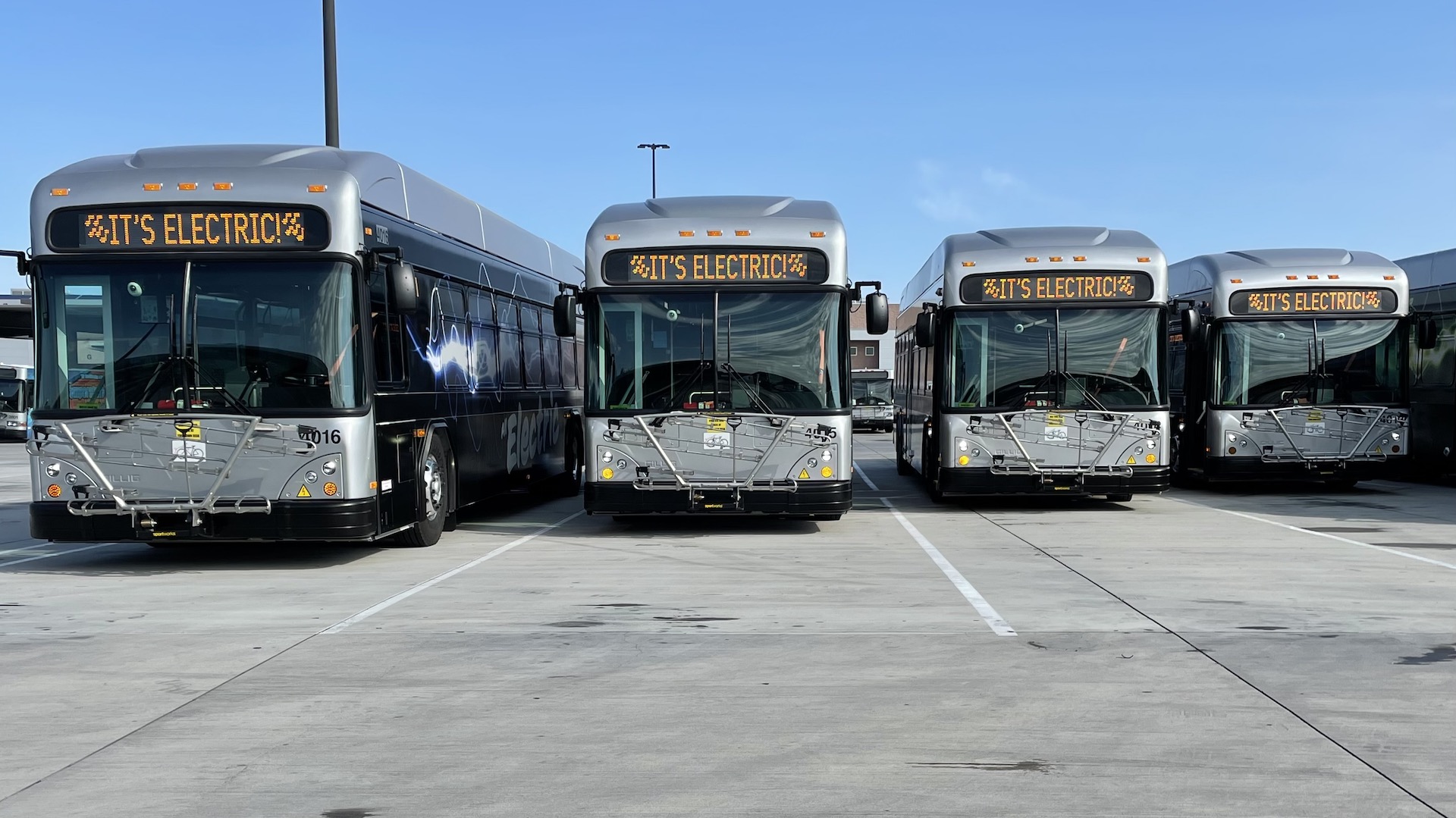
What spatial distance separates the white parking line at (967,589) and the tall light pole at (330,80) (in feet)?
27.9

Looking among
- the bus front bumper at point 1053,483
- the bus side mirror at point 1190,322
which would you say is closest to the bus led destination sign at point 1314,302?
the bus side mirror at point 1190,322

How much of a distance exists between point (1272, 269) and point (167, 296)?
14.8 metres

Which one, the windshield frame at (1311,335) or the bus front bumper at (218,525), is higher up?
the windshield frame at (1311,335)

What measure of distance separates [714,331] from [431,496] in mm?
3359

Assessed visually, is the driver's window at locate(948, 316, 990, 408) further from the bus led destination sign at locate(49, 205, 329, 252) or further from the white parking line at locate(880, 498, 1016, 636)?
the bus led destination sign at locate(49, 205, 329, 252)

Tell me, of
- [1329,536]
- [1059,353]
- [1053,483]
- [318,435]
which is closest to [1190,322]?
[1059,353]

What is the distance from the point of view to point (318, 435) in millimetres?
11062

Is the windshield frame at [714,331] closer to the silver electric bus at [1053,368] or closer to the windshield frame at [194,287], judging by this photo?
the silver electric bus at [1053,368]

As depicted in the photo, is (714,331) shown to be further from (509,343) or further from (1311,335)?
(1311,335)

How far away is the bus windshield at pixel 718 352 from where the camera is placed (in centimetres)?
1389

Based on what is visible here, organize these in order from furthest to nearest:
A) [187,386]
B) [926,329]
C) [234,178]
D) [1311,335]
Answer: [1311,335] → [926,329] → [234,178] → [187,386]

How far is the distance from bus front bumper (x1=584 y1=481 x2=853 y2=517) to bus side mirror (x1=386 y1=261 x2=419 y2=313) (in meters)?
3.40

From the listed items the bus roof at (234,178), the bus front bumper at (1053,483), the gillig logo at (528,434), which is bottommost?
the bus front bumper at (1053,483)

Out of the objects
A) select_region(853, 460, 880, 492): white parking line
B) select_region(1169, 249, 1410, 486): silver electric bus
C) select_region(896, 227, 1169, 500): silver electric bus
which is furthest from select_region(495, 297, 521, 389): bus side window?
select_region(1169, 249, 1410, 486): silver electric bus
